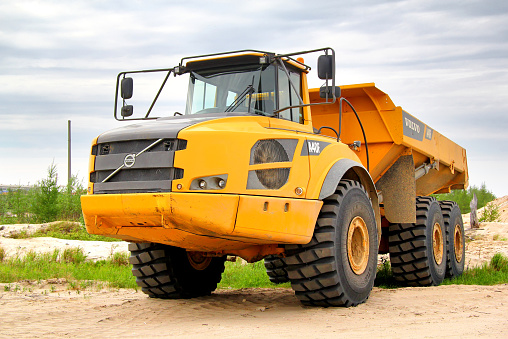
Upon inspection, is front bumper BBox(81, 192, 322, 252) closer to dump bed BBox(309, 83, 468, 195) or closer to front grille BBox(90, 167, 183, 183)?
front grille BBox(90, 167, 183, 183)

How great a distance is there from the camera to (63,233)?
18.2 meters

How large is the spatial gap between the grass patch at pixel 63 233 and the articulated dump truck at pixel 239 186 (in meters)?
10.2

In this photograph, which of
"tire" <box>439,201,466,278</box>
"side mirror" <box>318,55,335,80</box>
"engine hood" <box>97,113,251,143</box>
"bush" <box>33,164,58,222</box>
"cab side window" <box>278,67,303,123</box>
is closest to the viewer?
"engine hood" <box>97,113,251,143</box>

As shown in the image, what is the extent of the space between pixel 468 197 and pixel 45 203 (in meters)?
19.7

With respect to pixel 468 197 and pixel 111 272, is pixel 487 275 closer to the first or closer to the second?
pixel 111 272

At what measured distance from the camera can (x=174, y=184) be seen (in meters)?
5.43

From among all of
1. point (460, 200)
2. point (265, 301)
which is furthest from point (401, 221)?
point (460, 200)

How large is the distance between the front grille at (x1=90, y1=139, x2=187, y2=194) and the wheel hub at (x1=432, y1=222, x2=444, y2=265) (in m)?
5.67

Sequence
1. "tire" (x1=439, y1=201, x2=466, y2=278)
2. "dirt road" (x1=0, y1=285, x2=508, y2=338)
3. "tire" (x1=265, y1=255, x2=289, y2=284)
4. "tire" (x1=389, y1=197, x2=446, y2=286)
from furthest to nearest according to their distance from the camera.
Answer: "tire" (x1=439, y1=201, x2=466, y2=278), "tire" (x1=265, y1=255, x2=289, y2=284), "tire" (x1=389, y1=197, x2=446, y2=286), "dirt road" (x1=0, y1=285, x2=508, y2=338)

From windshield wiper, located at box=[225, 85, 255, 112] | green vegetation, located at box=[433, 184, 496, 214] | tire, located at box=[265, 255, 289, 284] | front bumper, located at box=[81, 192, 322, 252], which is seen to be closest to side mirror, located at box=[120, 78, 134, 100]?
windshield wiper, located at box=[225, 85, 255, 112]

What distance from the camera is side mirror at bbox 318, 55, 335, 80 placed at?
5945 millimetres

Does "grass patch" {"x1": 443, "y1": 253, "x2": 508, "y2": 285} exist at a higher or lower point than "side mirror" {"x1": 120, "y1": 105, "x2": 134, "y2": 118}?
lower

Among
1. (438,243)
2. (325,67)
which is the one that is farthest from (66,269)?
(325,67)

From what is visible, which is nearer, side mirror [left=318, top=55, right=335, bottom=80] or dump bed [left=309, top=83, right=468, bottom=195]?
side mirror [left=318, top=55, right=335, bottom=80]
